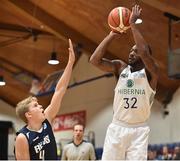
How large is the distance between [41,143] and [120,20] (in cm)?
171

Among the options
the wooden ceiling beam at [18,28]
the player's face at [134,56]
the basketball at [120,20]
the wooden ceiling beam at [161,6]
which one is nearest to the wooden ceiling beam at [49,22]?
the wooden ceiling beam at [18,28]

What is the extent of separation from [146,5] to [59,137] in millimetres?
9206

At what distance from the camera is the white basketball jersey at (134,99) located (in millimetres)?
4625

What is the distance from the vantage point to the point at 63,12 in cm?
1123

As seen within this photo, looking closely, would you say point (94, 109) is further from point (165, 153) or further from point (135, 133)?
point (135, 133)

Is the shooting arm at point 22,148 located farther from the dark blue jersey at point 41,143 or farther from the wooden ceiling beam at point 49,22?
the wooden ceiling beam at point 49,22

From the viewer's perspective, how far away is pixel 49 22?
11.8 m

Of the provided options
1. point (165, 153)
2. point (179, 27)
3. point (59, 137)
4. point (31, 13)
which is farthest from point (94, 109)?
point (179, 27)

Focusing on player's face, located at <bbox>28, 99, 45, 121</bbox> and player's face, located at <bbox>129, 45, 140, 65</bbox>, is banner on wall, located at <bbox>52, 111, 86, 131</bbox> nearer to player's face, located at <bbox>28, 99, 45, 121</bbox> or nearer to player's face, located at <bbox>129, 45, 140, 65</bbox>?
player's face, located at <bbox>129, 45, 140, 65</bbox>

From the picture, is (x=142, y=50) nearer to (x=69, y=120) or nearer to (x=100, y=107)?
(x=100, y=107)

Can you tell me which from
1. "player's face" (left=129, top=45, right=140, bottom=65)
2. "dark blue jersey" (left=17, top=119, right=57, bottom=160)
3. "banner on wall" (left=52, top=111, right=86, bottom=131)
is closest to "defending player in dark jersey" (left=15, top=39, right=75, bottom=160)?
"dark blue jersey" (left=17, top=119, right=57, bottom=160)

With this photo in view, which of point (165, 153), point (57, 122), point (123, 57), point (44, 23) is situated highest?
point (44, 23)

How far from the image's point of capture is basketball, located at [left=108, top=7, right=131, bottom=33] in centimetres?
494

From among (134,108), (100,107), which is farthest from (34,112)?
(100,107)
